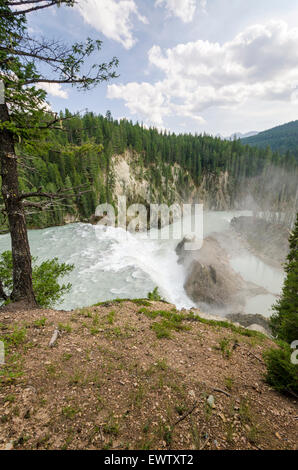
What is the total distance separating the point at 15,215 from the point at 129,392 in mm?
5298

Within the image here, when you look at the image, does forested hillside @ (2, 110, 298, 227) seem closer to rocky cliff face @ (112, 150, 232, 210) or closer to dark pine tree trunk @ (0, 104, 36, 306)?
rocky cliff face @ (112, 150, 232, 210)

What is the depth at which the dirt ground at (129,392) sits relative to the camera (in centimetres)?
280

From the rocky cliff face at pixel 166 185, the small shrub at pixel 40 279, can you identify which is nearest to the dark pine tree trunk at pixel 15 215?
the small shrub at pixel 40 279

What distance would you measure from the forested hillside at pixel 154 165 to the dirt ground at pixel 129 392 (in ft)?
116

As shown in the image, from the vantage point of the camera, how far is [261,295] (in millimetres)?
28125

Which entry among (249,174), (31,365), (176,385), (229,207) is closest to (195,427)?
(176,385)

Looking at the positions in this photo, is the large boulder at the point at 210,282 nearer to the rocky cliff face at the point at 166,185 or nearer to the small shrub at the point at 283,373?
the small shrub at the point at 283,373

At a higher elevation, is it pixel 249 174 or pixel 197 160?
pixel 197 160

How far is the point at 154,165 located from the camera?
77.4 m

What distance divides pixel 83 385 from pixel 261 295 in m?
30.8

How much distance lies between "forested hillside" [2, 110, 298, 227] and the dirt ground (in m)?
35.3

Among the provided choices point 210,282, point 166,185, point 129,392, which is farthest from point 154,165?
point 129,392
